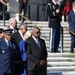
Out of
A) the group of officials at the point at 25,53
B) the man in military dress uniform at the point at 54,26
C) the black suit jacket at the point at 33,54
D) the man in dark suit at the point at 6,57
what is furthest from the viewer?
the man in military dress uniform at the point at 54,26

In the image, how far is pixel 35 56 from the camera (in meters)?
12.7

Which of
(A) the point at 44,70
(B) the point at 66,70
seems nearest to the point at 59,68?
(B) the point at 66,70

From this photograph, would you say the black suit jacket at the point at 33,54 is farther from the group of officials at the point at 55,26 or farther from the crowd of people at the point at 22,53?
the group of officials at the point at 55,26

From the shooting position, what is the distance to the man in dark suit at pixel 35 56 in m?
12.7

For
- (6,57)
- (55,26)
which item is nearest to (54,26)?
(55,26)

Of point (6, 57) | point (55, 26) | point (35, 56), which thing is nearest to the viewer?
point (6, 57)

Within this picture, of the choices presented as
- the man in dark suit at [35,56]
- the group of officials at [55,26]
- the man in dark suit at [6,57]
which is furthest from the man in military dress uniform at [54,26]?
the man in dark suit at [6,57]

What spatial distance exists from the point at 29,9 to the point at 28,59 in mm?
10181

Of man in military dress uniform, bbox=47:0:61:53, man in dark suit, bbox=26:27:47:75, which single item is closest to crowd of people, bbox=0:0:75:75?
man in dark suit, bbox=26:27:47:75

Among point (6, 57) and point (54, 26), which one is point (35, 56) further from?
point (54, 26)

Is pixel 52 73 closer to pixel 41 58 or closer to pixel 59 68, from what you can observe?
pixel 59 68

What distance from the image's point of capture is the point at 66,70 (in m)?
15.8

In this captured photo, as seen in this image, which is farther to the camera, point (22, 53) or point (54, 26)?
point (54, 26)

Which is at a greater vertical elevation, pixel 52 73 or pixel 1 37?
pixel 1 37
